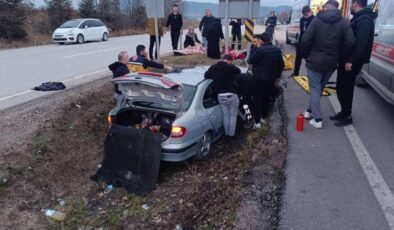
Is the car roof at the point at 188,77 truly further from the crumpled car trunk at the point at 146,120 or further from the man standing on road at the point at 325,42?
the man standing on road at the point at 325,42

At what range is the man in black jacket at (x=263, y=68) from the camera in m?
6.12

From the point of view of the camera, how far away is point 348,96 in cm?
598

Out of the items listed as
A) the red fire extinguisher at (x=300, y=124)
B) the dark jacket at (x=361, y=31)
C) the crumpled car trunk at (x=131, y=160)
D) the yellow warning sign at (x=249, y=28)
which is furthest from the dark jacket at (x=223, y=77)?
the yellow warning sign at (x=249, y=28)

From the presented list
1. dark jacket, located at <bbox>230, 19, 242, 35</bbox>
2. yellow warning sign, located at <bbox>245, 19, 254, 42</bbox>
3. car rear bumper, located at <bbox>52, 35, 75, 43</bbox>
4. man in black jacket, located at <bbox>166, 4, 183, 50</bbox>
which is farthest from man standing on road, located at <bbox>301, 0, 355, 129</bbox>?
car rear bumper, located at <bbox>52, 35, 75, 43</bbox>

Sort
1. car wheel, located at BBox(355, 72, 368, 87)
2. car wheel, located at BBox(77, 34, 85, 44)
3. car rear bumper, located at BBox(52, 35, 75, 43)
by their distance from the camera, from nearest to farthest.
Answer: car wheel, located at BBox(355, 72, 368, 87) → car rear bumper, located at BBox(52, 35, 75, 43) → car wheel, located at BBox(77, 34, 85, 44)

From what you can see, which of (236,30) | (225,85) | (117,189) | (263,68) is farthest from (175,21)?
(117,189)

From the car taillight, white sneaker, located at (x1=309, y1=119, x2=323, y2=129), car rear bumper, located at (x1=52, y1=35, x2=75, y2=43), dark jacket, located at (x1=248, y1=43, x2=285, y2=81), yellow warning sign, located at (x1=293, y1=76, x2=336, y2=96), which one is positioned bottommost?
white sneaker, located at (x1=309, y1=119, x2=323, y2=129)

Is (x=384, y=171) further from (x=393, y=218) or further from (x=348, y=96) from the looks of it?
(x=348, y=96)

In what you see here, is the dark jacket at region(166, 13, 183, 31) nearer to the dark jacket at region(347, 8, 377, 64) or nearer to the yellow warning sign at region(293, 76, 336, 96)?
the yellow warning sign at region(293, 76, 336, 96)

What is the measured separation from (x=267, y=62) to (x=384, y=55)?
2.03 meters

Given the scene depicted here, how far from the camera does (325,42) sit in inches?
216

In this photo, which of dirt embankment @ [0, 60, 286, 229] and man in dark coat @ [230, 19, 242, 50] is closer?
dirt embankment @ [0, 60, 286, 229]

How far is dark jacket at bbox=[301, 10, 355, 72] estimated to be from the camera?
213 inches

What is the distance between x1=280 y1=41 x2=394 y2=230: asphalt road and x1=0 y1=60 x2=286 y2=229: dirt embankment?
216 millimetres
